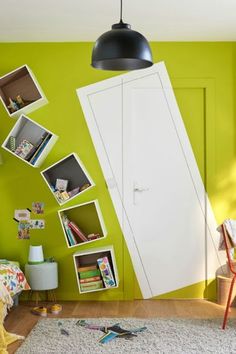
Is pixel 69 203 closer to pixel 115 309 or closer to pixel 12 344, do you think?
pixel 115 309

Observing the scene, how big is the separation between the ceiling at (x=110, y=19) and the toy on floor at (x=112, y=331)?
2534mm

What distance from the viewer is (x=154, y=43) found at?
5445mm

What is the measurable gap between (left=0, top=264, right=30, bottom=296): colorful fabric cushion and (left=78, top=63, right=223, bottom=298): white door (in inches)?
43.3

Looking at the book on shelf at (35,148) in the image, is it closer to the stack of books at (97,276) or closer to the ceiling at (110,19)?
the ceiling at (110,19)

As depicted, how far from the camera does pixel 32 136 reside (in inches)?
214

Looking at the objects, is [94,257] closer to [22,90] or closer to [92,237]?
[92,237]

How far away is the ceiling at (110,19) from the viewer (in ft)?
14.1

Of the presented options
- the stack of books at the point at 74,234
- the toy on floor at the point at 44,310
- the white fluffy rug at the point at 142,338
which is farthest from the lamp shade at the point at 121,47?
the toy on floor at the point at 44,310

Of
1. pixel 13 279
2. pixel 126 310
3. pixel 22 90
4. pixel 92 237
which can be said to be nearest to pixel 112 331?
pixel 126 310

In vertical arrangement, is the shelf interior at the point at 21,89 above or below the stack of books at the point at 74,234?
above

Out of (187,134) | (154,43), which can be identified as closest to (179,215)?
(187,134)

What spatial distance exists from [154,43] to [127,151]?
1.09 m

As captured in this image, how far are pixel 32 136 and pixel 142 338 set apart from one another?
7.54ft

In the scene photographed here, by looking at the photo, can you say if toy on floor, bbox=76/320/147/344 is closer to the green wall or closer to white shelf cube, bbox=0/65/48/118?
the green wall
